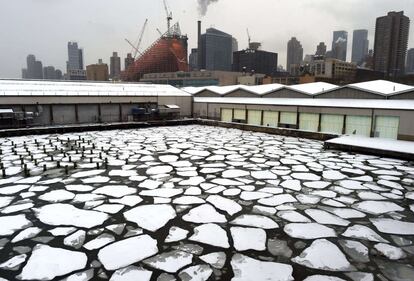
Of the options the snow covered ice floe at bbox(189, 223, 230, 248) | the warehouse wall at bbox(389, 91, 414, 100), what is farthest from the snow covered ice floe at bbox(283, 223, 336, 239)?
the warehouse wall at bbox(389, 91, 414, 100)

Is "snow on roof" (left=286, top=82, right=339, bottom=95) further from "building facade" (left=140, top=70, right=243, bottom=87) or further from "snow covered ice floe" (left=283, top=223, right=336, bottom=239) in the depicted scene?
"building facade" (left=140, top=70, right=243, bottom=87)

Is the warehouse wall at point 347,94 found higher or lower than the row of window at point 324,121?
higher

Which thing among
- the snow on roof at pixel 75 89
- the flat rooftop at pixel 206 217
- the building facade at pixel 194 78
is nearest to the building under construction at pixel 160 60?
the building facade at pixel 194 78

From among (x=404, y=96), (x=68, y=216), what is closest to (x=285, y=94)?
(x=404, y=96)

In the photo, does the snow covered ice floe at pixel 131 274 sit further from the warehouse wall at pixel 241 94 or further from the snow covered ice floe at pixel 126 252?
the warehouse wall at pixel 241 94

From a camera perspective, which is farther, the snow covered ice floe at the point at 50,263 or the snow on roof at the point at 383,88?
the snow on roof at the point at 383,88
